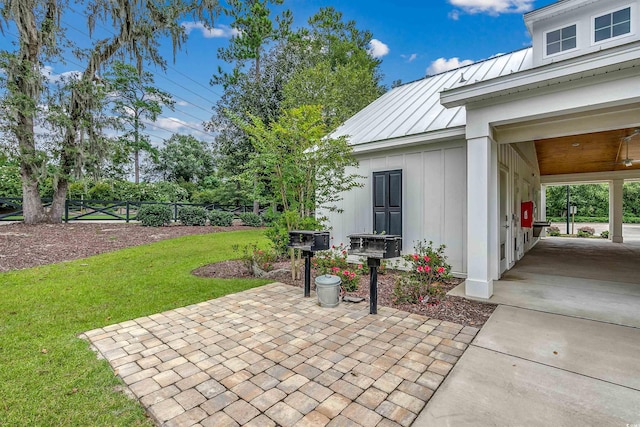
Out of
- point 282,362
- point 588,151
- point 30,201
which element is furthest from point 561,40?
point 30,201

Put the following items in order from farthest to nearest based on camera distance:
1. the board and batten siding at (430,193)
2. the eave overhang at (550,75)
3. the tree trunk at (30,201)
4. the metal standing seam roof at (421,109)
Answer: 1. the tree trunk at (30,201)
2. the metal standing seam roof at (421,109)
3. the board and batten siding at (430,193)
4. the eave overhang at (550,75)

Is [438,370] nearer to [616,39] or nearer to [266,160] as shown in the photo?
[266,160]

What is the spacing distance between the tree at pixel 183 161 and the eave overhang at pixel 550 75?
27.6 metres

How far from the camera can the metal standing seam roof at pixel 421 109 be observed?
229 inches

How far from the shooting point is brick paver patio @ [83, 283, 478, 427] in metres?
1.92

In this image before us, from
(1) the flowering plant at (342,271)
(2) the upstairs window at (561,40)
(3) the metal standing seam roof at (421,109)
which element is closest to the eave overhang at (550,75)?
(3) the metal standing seam roof at (421,109)

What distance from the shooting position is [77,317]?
352 cm

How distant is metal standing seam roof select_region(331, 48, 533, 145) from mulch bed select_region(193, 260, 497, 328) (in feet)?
9.01

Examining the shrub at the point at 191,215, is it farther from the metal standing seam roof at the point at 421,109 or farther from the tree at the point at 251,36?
the metal standing seam roof at the point at 421,109

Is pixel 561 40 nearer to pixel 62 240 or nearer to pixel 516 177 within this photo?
pixel 516 177

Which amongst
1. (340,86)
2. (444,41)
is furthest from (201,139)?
(444,41)

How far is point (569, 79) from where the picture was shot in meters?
3.40

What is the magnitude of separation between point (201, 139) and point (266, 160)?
27598mm

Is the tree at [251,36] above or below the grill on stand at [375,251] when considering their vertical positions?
above
